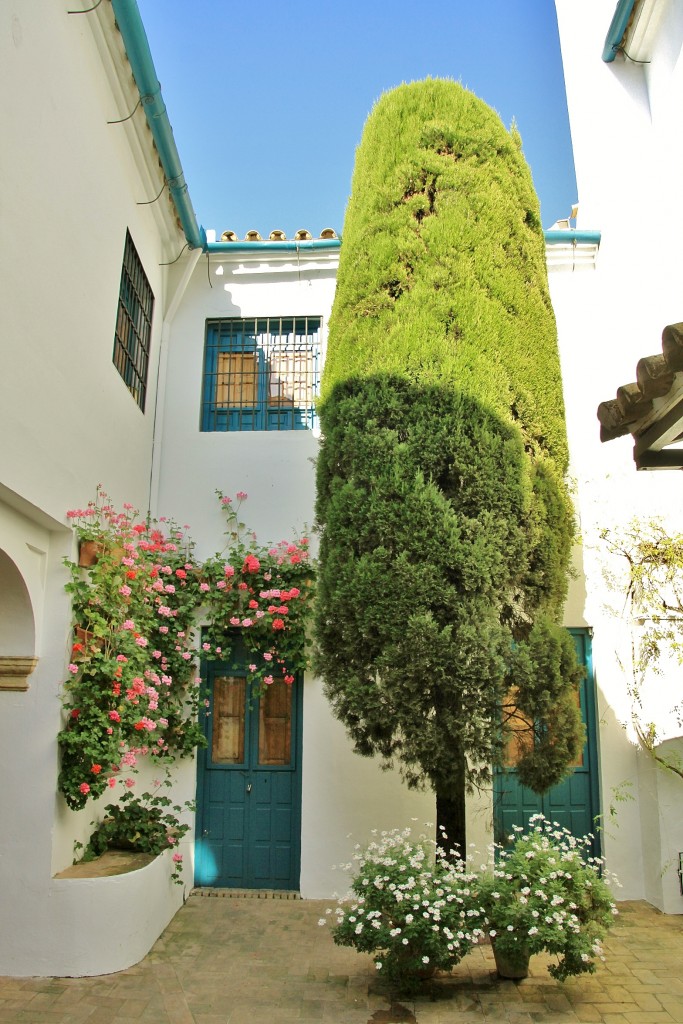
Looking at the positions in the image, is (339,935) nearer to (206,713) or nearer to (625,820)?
(206,713)

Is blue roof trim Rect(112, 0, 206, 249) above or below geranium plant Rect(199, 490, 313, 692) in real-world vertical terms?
above

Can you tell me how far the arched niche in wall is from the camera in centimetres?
497

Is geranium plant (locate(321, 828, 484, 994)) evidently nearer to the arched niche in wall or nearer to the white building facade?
the white building facade

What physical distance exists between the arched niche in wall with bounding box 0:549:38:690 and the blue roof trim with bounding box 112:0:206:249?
4.24 metres

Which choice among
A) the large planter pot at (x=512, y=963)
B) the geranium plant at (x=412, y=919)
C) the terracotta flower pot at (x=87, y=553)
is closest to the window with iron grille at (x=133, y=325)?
the terracotta flower pot at (x=87, y=553)

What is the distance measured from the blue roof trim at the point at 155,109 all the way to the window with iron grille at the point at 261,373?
1034mm

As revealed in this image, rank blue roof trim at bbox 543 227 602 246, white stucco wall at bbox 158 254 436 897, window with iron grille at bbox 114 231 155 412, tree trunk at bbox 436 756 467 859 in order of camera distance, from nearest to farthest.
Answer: tree trunk at bbox 436 756 467 859 < white stucco wall at bbox 158 254 436 897 < window with iron grille at bbox 114 231 155 412 < blue roof trim at bbox 543 227 602 246

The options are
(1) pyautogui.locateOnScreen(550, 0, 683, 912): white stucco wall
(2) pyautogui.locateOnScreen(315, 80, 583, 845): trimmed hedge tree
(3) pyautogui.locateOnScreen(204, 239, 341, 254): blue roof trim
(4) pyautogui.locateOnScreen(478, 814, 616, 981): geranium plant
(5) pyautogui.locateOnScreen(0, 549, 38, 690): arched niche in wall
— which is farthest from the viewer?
(3) pyautogui.locateOnScreen(204, 239, 341, 254): blue roof trim

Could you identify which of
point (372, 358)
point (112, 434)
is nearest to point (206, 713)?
point (112, 434)

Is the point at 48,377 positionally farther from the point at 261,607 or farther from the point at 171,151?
the point at 171,151

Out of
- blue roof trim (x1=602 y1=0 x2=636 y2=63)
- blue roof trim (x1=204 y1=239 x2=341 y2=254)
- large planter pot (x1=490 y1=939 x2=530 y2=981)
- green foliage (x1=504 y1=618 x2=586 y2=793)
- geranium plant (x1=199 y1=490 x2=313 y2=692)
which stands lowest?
large planter pot (x1=490 y1=939 x2=530 y2=981)

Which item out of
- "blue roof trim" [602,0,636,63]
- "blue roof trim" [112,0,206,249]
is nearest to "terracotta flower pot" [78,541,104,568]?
"blue roof trim" [112,0,206,249]

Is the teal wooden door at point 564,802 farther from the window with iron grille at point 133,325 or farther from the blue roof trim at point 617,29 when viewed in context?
the blue roof trim at point 617,29

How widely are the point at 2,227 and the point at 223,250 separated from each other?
3946 mm
